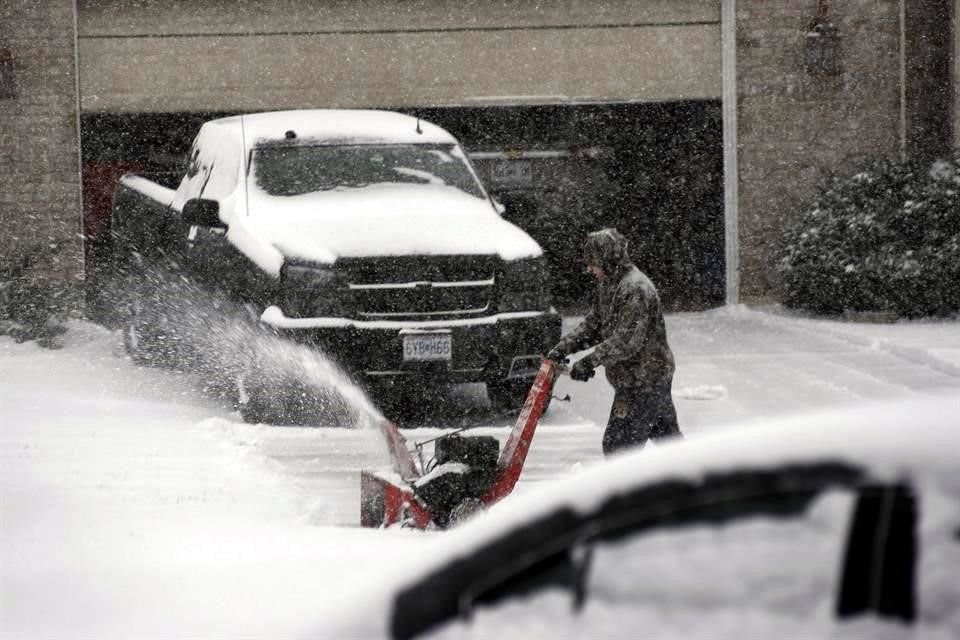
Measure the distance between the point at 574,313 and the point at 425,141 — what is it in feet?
19.9

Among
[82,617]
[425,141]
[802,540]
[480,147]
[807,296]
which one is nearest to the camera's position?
[802,540]

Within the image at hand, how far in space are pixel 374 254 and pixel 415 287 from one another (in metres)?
0.31

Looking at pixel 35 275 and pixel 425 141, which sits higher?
pixel 425 141

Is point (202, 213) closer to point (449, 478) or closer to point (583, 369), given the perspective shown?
point (583, 369)

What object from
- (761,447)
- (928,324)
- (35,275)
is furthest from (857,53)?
(761,447)

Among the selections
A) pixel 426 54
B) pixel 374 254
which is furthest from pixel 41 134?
pixel 374 254

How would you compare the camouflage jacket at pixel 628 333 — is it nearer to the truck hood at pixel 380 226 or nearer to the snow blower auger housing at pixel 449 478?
the snow blower auger housing at pixel 449 478

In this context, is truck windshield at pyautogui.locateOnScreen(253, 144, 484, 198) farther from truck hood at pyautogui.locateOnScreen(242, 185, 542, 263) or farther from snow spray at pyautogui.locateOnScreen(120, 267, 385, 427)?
snow spray at pyautogui.locateOnScreen(120, 267, 385, 427)

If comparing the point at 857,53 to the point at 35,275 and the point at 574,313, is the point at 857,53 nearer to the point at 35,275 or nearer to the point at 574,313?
the point at 574,313

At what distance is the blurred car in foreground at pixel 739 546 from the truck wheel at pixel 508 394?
7843 mm

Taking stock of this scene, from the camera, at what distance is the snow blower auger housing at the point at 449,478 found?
6410 millimetres

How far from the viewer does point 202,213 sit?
10.7 metres

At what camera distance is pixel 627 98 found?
1698cm

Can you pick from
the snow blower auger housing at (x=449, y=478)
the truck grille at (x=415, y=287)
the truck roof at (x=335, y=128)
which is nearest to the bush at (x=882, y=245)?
the truck roof at (x=335, y=128)
